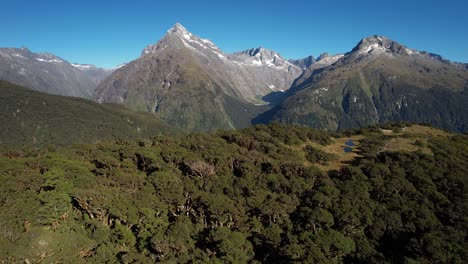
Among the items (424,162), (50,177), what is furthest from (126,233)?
(424,162)

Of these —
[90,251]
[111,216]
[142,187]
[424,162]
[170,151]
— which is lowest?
[90,251]

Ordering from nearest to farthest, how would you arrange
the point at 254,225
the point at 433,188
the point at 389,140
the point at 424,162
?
1. the point at 254,225
2. the point at 433,188
3. the point at 424,162
4. the point at 389,140

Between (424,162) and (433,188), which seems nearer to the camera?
(433,188)

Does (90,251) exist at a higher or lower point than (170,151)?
lower

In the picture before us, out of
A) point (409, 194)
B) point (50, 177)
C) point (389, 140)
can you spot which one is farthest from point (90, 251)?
point (389, 140)

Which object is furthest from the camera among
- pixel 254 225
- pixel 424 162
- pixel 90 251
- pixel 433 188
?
pixel 424 162

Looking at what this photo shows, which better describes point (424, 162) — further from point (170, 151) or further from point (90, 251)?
point (90, 251)
